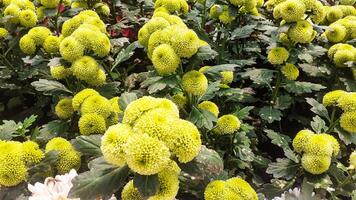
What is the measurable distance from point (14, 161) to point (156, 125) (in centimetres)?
65

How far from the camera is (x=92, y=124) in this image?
1.85 m

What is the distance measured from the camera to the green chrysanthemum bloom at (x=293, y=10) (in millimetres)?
2414

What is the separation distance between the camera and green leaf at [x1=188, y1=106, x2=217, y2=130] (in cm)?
196

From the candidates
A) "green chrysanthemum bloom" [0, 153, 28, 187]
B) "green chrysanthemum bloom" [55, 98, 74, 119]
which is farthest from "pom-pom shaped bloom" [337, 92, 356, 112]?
"green chrysanthemum bloom" [0, 153, 28, 187]

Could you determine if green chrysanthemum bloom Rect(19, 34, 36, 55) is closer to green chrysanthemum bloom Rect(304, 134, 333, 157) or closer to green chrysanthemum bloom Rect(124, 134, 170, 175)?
green chrysanthemum bloom Rect(124, 134, 170, 175)

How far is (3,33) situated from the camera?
2777 mm

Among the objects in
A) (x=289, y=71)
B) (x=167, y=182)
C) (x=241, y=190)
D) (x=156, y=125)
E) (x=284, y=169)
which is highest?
(x=156, y=125)

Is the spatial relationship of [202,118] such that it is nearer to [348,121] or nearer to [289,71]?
[348,121]

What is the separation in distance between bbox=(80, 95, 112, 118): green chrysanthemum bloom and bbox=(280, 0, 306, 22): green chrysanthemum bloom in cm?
126

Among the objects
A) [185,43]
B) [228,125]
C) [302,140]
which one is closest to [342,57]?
[302,140]

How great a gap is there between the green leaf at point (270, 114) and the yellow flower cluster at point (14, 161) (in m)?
1.59

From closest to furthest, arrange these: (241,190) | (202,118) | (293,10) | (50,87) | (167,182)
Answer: (167,182) → (241,190) → (202,118) → (50,87) → (293,10)

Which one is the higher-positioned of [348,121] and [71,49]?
[71,49]

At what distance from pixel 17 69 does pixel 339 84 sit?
2.37 m
